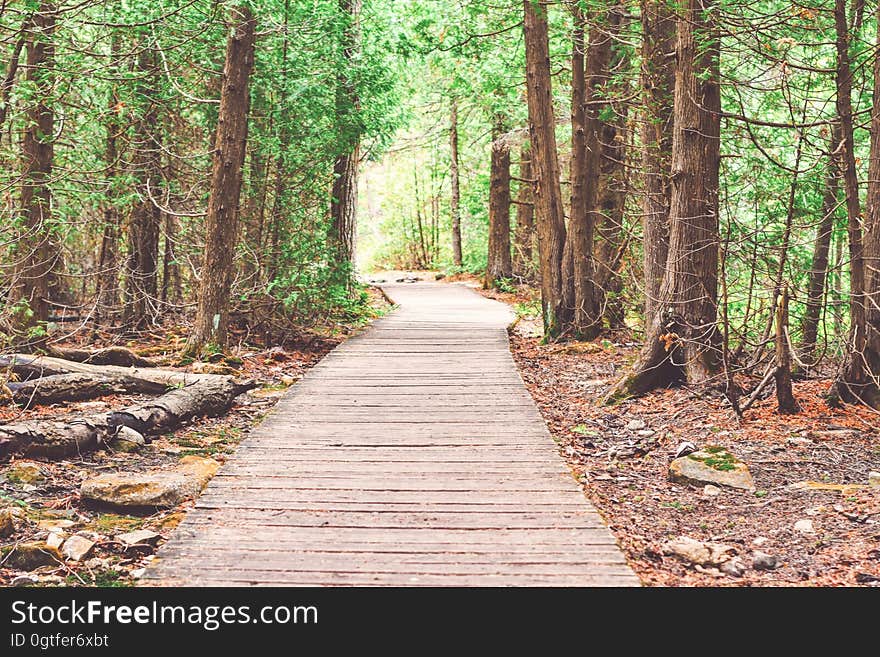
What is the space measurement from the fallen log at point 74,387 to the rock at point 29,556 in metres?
3.13

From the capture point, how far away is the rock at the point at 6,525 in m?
4.80

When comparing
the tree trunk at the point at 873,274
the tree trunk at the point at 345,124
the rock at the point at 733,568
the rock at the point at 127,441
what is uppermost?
the tree trunk at the point at 345,124

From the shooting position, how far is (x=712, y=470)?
20.0 ft

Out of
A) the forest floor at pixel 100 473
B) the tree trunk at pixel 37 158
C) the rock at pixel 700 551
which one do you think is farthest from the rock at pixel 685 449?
the tree trunk at pixel 37 158

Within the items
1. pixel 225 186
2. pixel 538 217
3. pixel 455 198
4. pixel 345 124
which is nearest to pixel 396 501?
pixel 225 186

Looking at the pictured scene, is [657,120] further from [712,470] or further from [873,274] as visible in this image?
[712,470]

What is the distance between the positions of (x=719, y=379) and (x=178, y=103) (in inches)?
327

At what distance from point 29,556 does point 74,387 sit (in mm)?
3972

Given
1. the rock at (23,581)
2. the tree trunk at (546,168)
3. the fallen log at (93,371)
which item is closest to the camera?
the rock at (23,581)

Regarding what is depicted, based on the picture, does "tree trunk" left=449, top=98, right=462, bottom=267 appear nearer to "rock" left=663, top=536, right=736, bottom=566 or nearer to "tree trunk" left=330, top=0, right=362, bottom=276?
"tree trunk" left=330, top=0, right=362, bottom=276

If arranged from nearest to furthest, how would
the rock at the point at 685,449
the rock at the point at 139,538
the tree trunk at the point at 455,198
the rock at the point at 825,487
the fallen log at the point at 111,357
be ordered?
the rock at the point at 139,538, the rock at the point at 825,487, the rock at the point at 685,449, the fallen log at the point at 111,357, the tree trunk at the point at 455,198

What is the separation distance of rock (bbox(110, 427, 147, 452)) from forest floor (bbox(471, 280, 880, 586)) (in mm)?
3663

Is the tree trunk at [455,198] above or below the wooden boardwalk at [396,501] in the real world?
above

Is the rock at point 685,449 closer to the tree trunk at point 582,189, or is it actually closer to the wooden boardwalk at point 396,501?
the wooden boardwalk at point 396,501
